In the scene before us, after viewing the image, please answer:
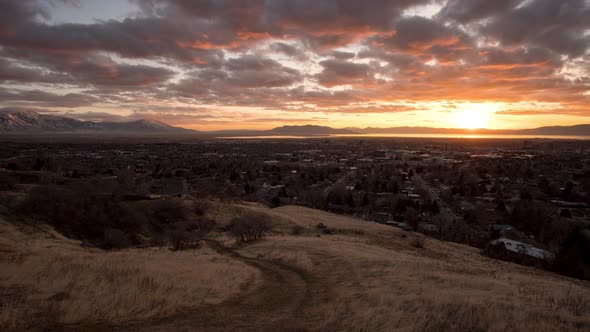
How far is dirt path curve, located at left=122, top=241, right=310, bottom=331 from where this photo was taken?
37.9 ft

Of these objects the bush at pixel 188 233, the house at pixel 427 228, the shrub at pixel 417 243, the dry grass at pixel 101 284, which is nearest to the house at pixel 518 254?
the shrub at pixel 417 243

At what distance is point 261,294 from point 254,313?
238cm

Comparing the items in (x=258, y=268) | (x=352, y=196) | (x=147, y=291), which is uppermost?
(x=147, y=291)

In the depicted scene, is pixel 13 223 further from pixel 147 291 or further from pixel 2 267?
pixel 147 291

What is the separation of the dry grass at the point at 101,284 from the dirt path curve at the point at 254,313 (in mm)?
691

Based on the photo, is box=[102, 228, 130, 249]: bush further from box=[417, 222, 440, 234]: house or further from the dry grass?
box=[417, 222, 440, 234]: house

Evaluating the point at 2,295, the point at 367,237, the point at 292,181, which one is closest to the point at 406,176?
the point at 292,181

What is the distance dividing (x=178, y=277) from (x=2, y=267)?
756 cm

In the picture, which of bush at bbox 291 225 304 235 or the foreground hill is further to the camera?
bush at bbox 291 225 304 235

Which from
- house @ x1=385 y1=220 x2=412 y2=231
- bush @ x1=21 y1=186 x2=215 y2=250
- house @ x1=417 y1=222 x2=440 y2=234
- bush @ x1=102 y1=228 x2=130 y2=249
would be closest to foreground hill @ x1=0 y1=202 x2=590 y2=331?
bush @ x1=102 y1=228 x2=130 y2=249

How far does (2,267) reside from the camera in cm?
1577

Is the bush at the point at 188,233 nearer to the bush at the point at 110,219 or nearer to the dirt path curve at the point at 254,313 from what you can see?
the bush at the point at 110,219

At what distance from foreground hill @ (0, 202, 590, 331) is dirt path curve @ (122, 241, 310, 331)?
39mm

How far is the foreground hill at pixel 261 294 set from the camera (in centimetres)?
1142
